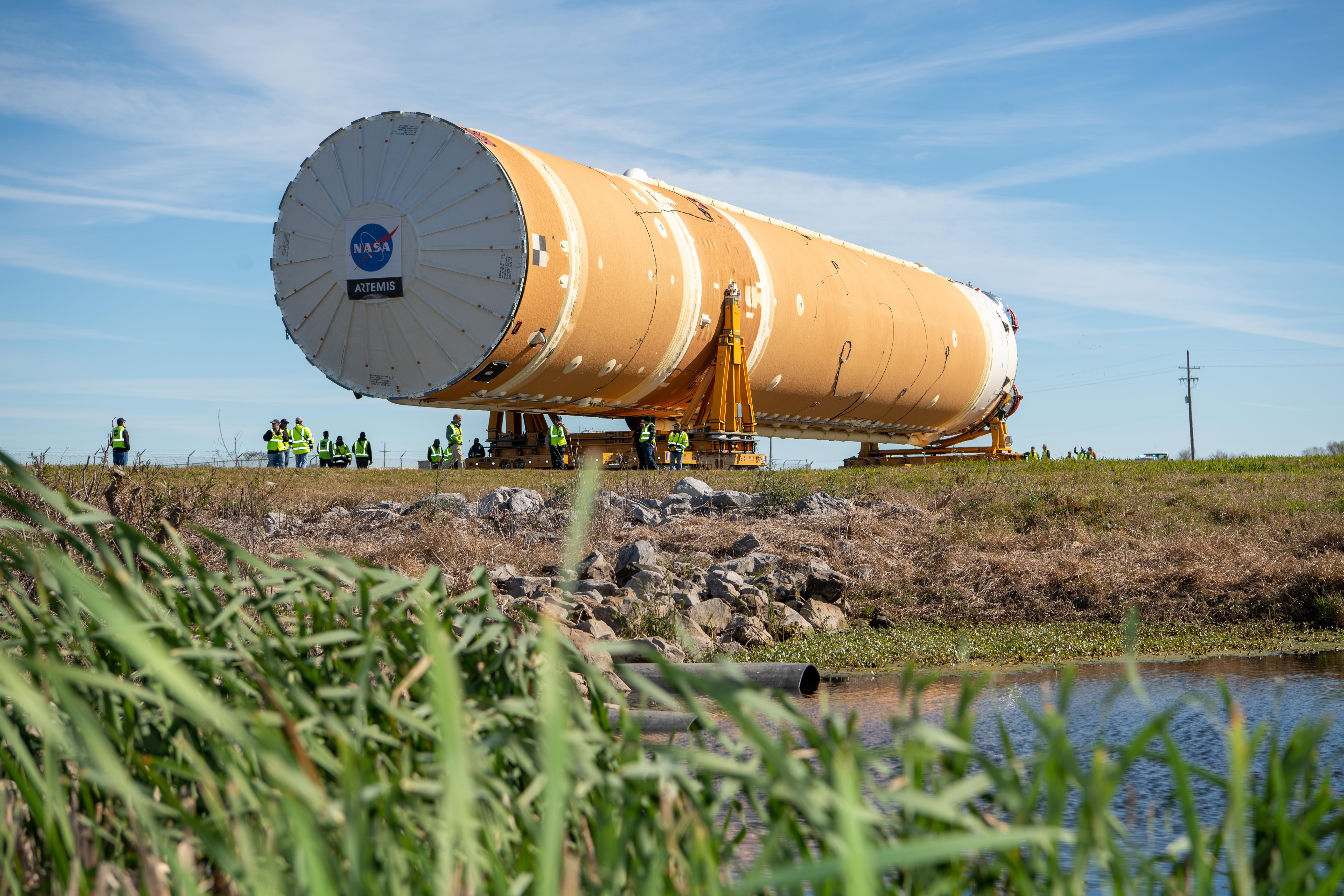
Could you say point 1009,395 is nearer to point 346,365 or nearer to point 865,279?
point 865,279

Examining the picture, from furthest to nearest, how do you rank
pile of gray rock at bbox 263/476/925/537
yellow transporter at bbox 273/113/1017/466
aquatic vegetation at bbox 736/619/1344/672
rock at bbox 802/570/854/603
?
yellow transporter at bbox 273/113/1017/466
pile of gray rock at bbox 263/476/925/537
rock at bbox 802/570/854/603
aquatic vegetation at bbox 736/619/1344/672

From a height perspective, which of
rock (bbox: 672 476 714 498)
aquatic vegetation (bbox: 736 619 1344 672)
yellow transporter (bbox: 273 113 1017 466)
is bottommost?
aquatic vegetation (bbox: 736 619 1344 672)

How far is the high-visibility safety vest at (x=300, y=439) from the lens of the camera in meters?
28.6

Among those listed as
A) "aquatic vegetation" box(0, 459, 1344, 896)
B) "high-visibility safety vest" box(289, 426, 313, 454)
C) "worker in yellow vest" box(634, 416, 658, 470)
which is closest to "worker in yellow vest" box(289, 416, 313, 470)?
"high-visibility safety vest" box(289, 426, 313, 454)

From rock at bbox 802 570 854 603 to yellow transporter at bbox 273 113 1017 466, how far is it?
6.98 meters

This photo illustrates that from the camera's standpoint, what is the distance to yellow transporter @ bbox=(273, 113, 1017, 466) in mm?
16078

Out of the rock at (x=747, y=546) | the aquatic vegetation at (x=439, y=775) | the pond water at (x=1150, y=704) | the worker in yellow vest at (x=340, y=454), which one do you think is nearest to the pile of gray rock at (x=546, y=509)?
the rock at (x=747, y=546)

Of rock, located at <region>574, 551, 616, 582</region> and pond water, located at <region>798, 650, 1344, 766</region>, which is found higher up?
rock, located at <region>574, 551, 616, 582</region>

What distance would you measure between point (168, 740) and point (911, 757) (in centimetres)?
173

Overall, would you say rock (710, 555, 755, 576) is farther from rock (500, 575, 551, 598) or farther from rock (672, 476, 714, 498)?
rock (672, 476, 714, 498)

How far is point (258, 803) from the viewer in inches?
77.8

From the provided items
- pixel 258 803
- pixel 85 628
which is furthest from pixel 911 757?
pixel 85 628

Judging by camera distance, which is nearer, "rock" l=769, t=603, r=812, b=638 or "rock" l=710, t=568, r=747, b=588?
"rock" l=769, t=603, r=812, b=638

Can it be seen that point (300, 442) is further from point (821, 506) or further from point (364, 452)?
point (821, 506)
